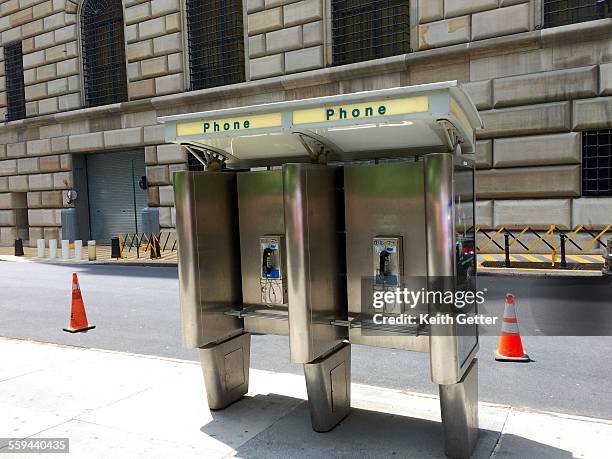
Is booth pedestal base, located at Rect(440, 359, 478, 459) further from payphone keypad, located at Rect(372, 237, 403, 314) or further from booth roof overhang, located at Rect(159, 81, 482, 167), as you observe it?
booth roof overhang, located at Rect(159, 81, 482, 167)

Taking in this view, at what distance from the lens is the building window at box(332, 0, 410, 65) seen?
60.3ft

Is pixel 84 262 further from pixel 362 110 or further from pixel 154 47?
pixel 362 110

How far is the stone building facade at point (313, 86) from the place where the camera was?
1577 centimetres

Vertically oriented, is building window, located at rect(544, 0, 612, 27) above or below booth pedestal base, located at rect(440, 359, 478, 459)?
above

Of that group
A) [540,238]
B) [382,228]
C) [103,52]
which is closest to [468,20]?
[540,238]

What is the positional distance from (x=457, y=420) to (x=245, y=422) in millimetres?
1857

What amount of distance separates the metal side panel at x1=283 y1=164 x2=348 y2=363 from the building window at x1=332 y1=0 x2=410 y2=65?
592 inches

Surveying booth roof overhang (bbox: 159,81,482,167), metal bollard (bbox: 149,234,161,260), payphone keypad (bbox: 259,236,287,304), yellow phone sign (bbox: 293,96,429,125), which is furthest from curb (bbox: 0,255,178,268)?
yellow phone sign (bbox: 293,96,429,125)

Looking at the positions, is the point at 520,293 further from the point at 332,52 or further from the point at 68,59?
the point at 68,59

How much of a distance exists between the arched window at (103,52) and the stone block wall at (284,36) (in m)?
7.63

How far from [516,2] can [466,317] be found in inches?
561

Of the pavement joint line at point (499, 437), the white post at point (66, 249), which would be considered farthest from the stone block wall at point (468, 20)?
the white post at point (66, 249)

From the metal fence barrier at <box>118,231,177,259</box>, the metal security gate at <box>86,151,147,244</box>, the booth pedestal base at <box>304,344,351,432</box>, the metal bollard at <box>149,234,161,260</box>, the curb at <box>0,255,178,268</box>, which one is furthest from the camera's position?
the metal security gate at <box>86,151,147,244</box>

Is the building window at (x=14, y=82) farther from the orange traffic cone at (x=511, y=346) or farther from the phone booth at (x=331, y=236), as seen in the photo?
the orange traffic cone at (x=511, y=346)
